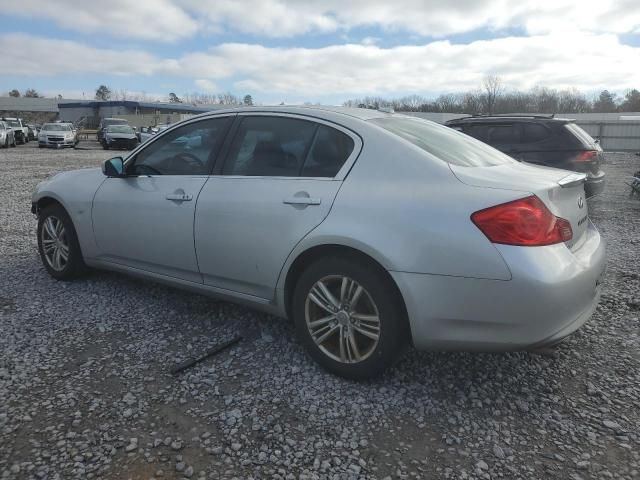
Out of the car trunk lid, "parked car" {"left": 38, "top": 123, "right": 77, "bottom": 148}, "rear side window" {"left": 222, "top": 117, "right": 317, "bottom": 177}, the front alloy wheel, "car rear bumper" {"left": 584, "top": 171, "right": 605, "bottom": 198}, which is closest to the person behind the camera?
the car trunk lid

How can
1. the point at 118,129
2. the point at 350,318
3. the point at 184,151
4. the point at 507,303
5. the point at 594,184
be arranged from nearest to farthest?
the point at 507,303
the point at 350,318
the point at 184,151
the point at 594,184
the point at 118,129

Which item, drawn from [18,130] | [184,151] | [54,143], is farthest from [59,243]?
[18,130]

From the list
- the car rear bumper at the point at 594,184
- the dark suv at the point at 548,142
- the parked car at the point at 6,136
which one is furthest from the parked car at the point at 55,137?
the car rear bumper at the point at 594,184

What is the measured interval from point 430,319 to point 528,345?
49 centimetres

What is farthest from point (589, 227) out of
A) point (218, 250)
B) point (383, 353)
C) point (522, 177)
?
point (218, 250)

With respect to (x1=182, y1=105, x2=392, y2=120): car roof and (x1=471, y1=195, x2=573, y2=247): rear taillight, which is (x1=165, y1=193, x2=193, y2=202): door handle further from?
(x1=471, y1=195, x2=573, y2=247): rear taillight

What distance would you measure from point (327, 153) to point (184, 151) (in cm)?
133

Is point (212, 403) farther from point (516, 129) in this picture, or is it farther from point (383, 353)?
point (516, 129)

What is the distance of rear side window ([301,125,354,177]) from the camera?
9.96 ft

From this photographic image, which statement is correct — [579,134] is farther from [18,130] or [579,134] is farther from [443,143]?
[18,130]

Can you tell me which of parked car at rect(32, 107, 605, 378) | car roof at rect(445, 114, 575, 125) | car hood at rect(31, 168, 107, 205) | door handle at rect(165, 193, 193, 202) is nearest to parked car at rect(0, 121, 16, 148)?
car roof at rect(445, 114, 575, 125)

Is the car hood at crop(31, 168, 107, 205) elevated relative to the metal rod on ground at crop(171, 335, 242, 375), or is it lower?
elevated

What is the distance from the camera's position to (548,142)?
7953 millimetres

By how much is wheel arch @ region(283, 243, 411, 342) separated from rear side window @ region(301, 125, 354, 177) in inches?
17.8
